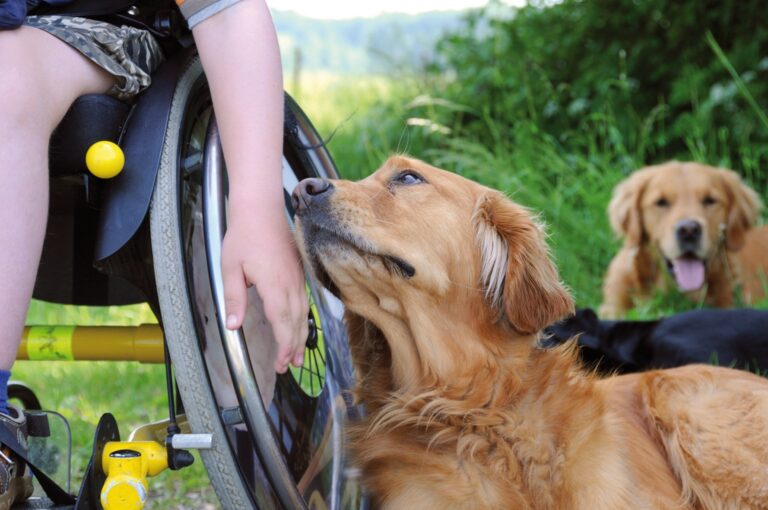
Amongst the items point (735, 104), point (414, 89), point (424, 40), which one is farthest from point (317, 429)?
point (424, 40)

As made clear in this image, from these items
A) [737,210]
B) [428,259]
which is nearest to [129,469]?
[428,259]

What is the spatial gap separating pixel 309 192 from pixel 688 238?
10.6 feet

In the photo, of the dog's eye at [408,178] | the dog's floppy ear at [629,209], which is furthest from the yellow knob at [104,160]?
the dog's floppy ear at [629,209]

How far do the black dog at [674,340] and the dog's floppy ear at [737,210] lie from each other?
1.67 meters

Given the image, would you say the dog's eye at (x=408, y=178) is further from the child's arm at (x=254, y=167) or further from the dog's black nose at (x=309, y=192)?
the child's arm at (x=254, y=167)

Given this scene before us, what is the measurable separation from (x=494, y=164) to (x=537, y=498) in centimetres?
360

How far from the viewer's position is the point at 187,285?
1.74 metres

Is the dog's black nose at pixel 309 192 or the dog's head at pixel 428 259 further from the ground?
the dog's black nose at pixel 309 192

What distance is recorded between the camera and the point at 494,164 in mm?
5395

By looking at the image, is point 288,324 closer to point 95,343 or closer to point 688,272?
point 95,343

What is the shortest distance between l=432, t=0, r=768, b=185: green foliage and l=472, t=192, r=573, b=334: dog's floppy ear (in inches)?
133

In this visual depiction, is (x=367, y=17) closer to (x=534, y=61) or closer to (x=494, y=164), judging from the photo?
(x=534, y=61)

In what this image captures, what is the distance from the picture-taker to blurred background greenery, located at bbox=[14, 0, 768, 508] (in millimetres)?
4672

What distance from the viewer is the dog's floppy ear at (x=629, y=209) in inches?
186
